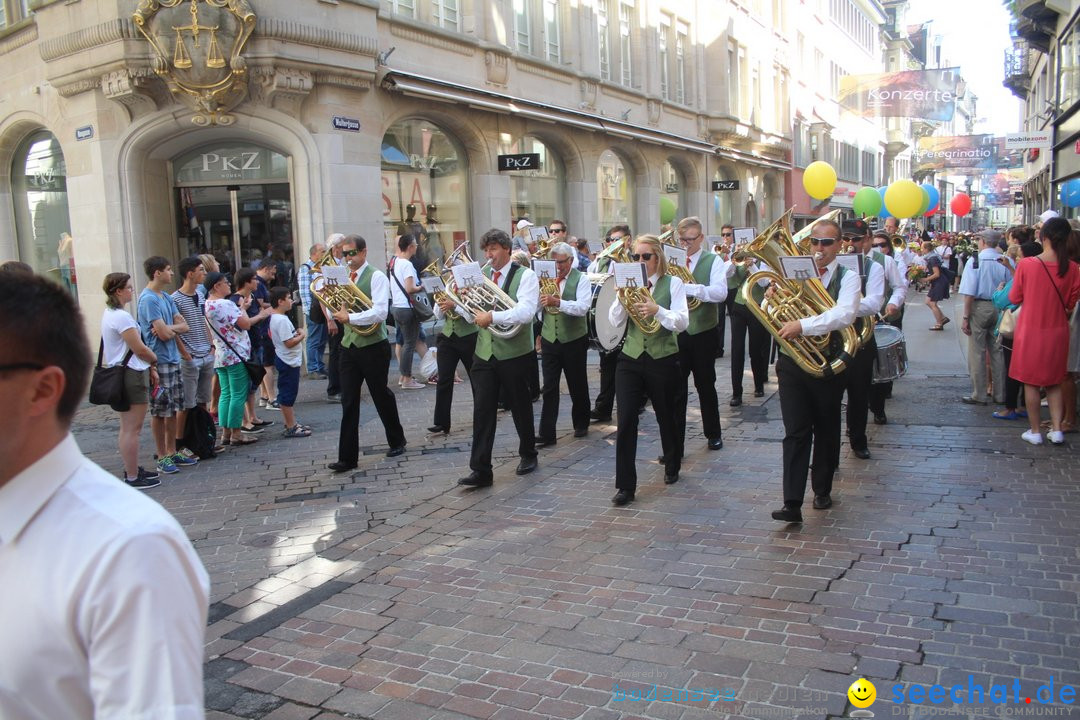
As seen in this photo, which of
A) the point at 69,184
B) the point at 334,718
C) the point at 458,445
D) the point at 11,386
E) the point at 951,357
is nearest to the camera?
the point at 11,386

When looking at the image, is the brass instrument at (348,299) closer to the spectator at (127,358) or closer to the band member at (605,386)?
the spectator at (127,358)

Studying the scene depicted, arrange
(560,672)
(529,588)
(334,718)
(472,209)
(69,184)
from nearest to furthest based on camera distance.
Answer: (334,718)
(560,672)
(529,588)
(69,184)
(472,209)

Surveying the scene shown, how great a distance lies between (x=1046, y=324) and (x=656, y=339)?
3.70 metres

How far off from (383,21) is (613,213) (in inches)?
401

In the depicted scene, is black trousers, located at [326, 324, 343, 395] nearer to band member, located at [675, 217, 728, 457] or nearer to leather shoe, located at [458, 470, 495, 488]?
leather shoe, located at [458, 470, 495, 488]

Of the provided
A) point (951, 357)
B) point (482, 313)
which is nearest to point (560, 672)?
point (482, 313)

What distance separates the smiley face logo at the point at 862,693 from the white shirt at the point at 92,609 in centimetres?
289

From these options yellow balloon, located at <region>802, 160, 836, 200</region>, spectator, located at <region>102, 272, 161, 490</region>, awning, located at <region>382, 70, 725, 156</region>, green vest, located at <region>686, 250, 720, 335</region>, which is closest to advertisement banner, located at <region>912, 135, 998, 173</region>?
yellow balloon, located at <region>802, 160, 836, 200</region>

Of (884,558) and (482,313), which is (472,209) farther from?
(884,558)

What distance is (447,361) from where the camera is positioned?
29.0ft

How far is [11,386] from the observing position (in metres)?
1.52

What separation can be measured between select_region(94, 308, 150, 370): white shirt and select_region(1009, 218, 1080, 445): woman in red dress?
7577 mm

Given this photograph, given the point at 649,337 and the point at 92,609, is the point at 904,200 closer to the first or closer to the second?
the point at 649,337

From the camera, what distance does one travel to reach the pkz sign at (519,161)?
17438 mm
